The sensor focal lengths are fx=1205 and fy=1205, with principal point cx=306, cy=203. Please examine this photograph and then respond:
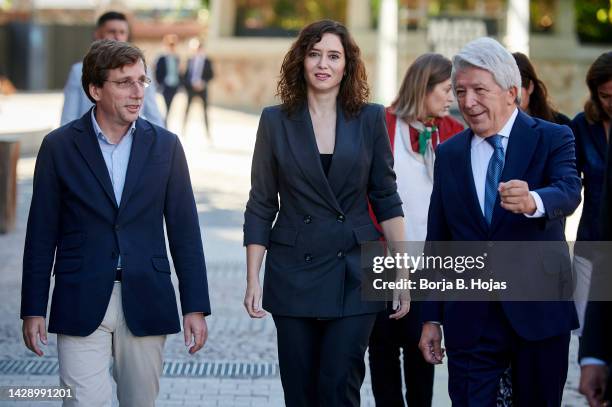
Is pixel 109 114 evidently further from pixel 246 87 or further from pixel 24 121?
pixel 246 87

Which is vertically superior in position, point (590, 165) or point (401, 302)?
point (590, 165)

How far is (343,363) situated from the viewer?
4.86 metres

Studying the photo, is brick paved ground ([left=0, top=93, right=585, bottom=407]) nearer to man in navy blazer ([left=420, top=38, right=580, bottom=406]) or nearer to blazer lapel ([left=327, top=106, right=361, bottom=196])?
blazer lapel ([left=327, top=106, right=361, bottom=196])

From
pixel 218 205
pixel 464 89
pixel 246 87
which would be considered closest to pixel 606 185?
pixel 464 89

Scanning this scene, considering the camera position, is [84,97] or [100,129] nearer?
[100,129]

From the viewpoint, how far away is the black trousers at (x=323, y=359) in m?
4.87

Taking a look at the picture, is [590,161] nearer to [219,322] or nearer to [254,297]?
[254,297]

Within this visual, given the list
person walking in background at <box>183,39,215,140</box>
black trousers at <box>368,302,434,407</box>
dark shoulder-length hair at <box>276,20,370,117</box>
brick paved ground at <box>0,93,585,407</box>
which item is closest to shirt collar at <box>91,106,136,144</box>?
dark shoulder-length hair at <box>276,20,370,117</box>

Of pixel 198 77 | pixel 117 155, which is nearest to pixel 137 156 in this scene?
pixel 117 155

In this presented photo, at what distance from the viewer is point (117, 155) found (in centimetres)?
482

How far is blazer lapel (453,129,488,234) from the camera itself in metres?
4.43

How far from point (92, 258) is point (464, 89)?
61.6 inches

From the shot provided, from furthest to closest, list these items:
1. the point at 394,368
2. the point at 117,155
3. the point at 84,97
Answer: the point at 84,97 < the point at 394,368 < the point at 117,155

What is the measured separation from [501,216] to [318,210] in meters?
0.84
